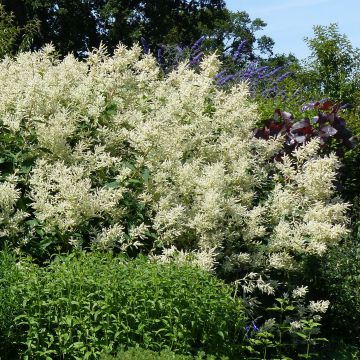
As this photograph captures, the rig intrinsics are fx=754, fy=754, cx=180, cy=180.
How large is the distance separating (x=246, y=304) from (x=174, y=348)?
4.09ft

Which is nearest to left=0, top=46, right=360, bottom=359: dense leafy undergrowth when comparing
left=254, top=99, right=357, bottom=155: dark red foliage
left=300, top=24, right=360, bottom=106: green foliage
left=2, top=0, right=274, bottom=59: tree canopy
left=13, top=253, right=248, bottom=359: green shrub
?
left=13, top=253, right=248, bottom=359: green shrub

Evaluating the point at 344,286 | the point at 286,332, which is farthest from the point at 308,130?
the point at 286,332

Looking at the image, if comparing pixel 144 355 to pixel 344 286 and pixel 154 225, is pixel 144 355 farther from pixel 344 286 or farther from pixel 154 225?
pixel 344 286

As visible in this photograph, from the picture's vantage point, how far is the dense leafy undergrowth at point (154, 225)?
4477 millimetres

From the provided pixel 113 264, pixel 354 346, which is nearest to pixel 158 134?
pixel 113 264

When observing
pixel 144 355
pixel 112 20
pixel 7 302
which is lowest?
pixel 144 355

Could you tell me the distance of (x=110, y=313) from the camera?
4.43 meters

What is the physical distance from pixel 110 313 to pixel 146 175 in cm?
160

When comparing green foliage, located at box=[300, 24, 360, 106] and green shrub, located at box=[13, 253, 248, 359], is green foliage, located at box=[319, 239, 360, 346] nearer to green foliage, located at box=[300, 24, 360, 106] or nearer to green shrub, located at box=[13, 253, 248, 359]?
green shrub, located at box=[13, 253, 248, 359]

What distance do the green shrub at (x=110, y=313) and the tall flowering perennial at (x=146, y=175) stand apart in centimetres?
84

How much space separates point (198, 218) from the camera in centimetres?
566

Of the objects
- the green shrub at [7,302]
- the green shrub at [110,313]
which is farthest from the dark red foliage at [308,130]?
the green shrub at [7,302]

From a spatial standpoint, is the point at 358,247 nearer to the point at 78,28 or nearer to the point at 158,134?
the point at 158,134

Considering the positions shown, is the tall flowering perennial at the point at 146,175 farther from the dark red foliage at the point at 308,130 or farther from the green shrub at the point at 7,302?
the green shrub at the point at 7,302
